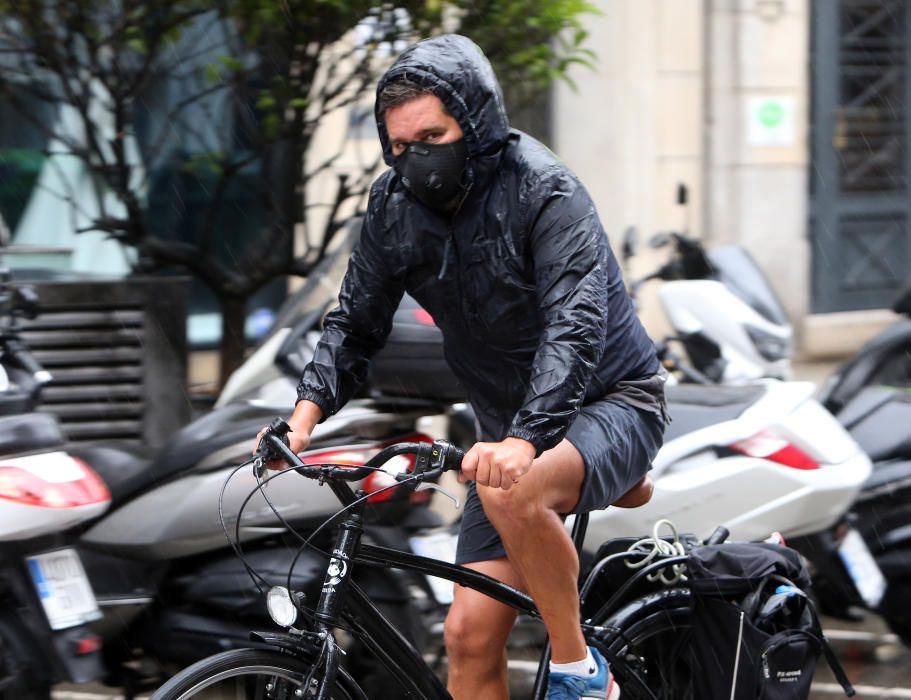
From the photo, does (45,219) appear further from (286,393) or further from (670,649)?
(670,649)

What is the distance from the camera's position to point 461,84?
2949 millimetres

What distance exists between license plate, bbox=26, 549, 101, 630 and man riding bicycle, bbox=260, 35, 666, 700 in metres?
0.93

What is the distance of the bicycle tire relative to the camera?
3486mm

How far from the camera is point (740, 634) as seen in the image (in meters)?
3.42

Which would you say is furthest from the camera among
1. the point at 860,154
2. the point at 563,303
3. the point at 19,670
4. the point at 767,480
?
the point at 860,154

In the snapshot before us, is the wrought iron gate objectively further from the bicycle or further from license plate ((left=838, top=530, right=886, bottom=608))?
the bicycle

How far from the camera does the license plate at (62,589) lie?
3605 millimetres

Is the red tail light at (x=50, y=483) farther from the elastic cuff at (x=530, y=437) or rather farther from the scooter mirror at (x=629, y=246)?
the scooter mirror at (x=629, y=246)

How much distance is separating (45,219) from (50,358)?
3795 mm

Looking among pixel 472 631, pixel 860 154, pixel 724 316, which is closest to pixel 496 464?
pixel 472 631

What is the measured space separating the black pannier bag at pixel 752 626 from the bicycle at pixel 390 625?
11cm

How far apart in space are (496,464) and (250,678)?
76cm

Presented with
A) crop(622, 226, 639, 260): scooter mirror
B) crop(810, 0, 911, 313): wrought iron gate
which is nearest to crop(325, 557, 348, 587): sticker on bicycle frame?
crop(622, 226, 639, 260): scooter mirror

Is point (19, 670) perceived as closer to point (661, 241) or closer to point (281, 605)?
point (281, 605)
